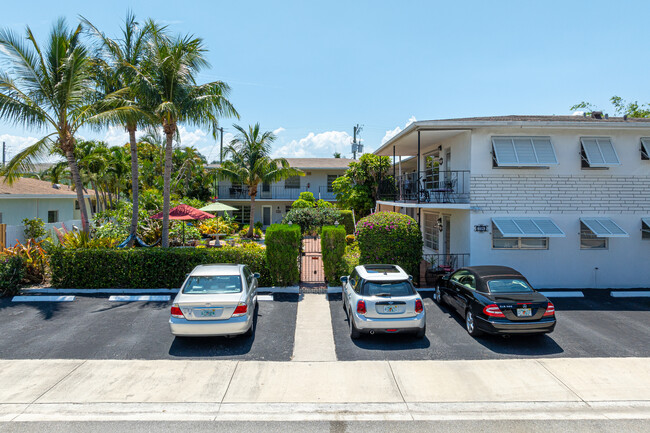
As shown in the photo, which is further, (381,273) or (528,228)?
(528,228)

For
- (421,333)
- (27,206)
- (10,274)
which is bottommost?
(421,333)

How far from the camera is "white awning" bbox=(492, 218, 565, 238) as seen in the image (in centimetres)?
1252

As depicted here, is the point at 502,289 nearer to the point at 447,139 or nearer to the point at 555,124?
the point at 555,124

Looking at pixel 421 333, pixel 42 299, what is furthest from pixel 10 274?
pixel 421 333

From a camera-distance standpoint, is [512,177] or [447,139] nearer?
[512,177]

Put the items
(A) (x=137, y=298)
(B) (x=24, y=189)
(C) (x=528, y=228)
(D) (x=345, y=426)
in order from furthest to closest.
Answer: (B) (x=24, y=189)
(C) (x=528, y=228)
(A) (x=137, y=298)
(D) (x=345, y=426)

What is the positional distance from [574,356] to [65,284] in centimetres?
1420

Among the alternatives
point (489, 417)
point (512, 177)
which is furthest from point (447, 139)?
point (489, 417)

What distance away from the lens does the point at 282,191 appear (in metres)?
32.4

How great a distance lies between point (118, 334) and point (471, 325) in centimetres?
823

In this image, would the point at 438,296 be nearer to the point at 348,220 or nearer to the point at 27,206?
the point at 348,220

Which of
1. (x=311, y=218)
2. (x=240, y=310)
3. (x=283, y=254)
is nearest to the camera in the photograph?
(x=240, y=310)

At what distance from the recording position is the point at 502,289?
875cm

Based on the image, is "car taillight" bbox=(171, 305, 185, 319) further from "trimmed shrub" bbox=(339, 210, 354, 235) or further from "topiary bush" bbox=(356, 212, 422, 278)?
"trimmed shrub" bbox=(339, 210, 354, 235)
